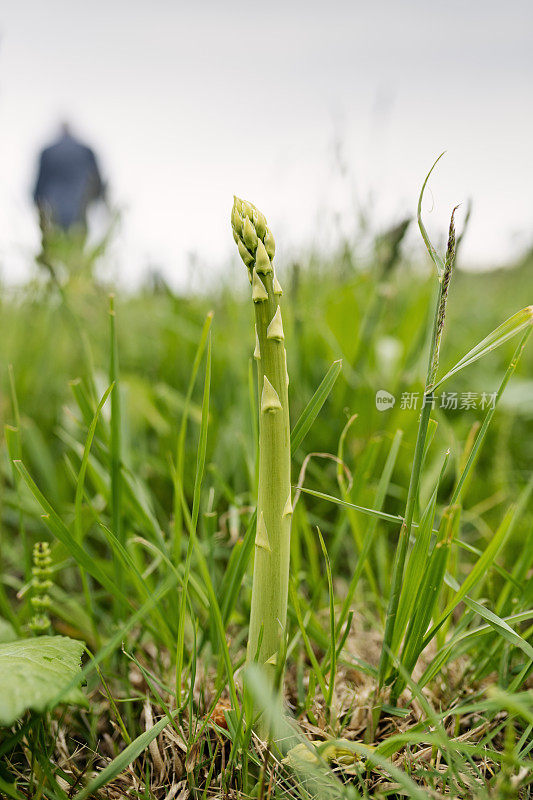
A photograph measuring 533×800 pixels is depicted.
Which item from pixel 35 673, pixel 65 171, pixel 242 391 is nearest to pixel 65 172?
pixel 65 171

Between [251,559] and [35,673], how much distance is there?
1.37 feet

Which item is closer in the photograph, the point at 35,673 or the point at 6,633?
the point at 35,673

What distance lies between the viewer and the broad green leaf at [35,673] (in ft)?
1.97

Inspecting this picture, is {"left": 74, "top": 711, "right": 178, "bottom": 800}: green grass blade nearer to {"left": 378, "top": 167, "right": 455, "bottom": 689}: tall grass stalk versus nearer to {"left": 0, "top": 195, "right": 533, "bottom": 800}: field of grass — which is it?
{"left": 0, "top": 195, "right": 533, "bottom": 800}: field of grass

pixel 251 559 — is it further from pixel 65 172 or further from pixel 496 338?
pixel 65 172

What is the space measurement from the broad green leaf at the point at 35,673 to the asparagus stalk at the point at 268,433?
0.24 meters

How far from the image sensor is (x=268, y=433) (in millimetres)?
665

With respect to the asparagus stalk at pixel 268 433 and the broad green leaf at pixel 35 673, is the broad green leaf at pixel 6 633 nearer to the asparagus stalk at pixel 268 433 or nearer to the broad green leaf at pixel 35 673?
the broad green leaf at pixel 35 673

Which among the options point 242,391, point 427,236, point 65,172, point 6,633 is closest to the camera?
point 427,236

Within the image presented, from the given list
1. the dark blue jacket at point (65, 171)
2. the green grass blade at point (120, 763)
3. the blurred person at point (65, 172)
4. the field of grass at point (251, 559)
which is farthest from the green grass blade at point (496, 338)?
the dark blue jacket at point (65, 171)

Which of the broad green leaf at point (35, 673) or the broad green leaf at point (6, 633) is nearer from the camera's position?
the broad green leaf at point (35, 673)

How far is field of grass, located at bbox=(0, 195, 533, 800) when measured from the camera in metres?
0.71

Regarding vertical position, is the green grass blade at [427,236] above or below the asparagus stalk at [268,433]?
above

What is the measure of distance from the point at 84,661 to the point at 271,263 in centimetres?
92
